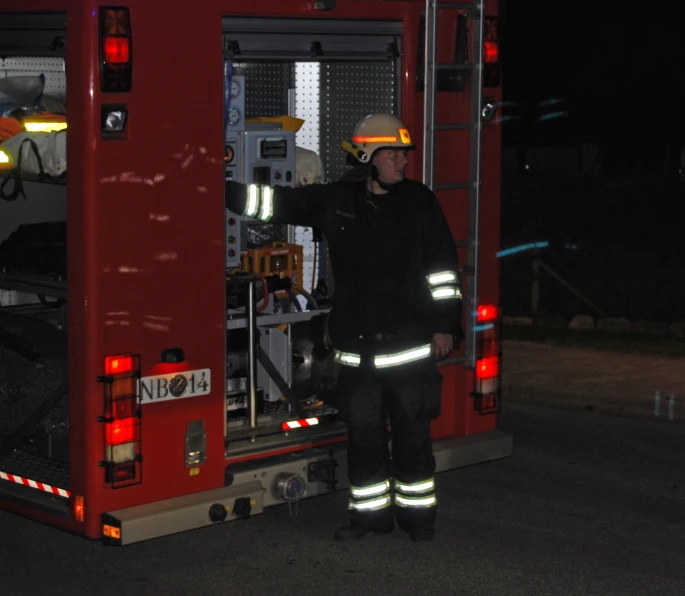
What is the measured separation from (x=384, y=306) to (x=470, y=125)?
40.4 inches

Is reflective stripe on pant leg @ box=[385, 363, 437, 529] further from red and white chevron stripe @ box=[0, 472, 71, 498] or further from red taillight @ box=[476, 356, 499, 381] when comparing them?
red and white chevron stripe @ box=[0, 472, 71, 498]

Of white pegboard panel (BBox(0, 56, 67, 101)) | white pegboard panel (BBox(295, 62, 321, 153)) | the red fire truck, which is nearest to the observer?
the red fire truck

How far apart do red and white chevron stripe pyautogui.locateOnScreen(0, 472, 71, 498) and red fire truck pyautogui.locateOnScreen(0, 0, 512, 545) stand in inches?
0.6

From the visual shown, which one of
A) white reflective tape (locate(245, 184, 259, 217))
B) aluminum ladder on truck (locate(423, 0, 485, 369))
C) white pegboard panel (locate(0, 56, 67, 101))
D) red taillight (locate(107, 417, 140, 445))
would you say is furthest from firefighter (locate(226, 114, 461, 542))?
white pegboard panel (locate(0, 56, 67, 101))

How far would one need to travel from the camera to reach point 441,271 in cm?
636

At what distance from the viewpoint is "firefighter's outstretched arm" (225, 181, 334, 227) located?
20.7 ft

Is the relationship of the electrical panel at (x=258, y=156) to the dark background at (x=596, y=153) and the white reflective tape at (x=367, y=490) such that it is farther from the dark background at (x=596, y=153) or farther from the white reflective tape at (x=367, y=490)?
the dark background at (x=596, y=153)

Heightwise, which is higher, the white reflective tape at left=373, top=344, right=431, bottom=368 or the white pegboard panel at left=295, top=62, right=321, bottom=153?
the white pegboard panel at left=295, top=62, right=321, bottom=153

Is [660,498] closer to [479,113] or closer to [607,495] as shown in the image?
[607,495]

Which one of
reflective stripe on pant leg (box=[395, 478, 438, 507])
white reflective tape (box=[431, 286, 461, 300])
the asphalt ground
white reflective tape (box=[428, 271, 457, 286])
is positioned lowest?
the asphalt ground

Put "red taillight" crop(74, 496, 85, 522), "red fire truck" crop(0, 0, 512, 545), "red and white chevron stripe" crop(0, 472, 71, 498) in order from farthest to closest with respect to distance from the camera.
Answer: "red and white chevron stripe" crop(0, 472, 71, 498)
"red taillight" crop(74, 496, 85, 522)
"red fire truck" crop(0, 0, 512, 545)

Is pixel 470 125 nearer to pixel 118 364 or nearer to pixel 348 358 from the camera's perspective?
pixel 348 358

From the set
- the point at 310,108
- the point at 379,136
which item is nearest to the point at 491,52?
the point at 379,136

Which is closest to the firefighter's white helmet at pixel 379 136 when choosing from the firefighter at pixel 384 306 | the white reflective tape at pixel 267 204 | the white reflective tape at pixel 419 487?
the firefighter at pixel 384 306
